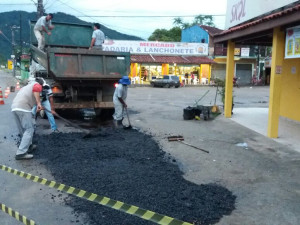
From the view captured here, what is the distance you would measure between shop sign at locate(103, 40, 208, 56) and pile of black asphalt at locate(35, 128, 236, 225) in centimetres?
2748

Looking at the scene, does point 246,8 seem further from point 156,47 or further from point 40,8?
point 156,47

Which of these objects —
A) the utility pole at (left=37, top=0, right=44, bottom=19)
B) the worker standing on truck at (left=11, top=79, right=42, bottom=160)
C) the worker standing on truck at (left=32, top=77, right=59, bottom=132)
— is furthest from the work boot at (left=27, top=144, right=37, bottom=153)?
the utility pole at (left=37, top=0, right=44, bottom=19)

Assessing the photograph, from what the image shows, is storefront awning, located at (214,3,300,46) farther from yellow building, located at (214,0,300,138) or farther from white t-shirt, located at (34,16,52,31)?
white t-shirt, located at (34,16,52,31)

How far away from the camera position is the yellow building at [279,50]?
7316mm

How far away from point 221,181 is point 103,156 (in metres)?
2.46

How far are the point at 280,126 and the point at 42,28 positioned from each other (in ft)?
28.1

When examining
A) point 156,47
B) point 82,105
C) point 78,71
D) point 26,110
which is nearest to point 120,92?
point 78,71

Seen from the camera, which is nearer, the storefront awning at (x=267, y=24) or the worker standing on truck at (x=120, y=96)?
the storefront awning at (x=267, y=24)

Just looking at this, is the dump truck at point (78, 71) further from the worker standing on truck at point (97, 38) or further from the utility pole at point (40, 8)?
the utility pole at point (40, 8)

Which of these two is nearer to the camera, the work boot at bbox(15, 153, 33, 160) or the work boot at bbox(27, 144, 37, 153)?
the work boot at bbox(15, 153, 33, 160)

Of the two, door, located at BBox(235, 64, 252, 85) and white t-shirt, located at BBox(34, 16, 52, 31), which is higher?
white t-shirt, located at BBox(34, 16, 52, 31)

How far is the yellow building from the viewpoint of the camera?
24.0 ft

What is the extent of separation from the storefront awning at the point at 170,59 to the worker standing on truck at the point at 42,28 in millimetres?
24915

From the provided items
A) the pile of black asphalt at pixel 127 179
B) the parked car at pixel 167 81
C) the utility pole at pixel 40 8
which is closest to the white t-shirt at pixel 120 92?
the pile of black asphalt at pixel 127 179
